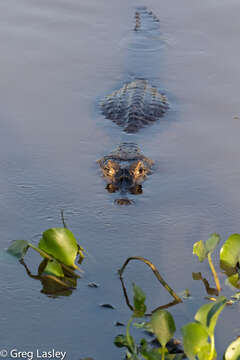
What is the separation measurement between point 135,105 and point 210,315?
179 inches

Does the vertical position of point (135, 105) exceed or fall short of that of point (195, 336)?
it exceeds it

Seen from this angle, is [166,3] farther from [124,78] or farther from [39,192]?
[39,192]

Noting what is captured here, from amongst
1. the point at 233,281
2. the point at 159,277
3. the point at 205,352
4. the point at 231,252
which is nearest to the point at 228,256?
the point at 231,252

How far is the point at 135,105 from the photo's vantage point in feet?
25.1

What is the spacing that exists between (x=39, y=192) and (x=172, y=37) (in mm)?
5266

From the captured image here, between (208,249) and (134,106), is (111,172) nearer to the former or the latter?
(134,106)

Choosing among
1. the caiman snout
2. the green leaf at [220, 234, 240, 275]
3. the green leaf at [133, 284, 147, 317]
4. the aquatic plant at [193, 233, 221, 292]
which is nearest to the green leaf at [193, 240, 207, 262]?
the aquatic plant at [193, 233, 221, 292]

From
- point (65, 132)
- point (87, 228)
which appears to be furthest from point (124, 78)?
point (87, 228)

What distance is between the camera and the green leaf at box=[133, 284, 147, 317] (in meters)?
3.72

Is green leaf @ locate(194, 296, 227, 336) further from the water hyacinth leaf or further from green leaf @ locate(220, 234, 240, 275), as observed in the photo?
green leaf @ locate(220, 234, 240, 275)

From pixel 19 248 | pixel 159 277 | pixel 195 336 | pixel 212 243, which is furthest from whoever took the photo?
pixel 19 248

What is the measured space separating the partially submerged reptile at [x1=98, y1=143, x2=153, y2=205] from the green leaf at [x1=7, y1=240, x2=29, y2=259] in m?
1.62

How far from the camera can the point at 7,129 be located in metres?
6.86

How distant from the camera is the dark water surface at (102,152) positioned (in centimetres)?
419
